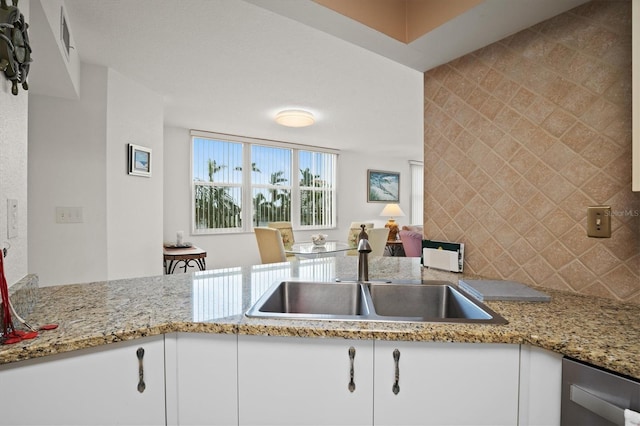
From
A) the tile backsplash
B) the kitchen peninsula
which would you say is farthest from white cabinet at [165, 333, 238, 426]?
the tile backsplash

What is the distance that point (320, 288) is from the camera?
1450mm

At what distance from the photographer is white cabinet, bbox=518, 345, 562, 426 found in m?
0.85

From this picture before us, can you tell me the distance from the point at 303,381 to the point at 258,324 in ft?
0.68

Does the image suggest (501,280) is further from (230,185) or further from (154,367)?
(230,185)

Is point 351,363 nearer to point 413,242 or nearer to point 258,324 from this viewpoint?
point 258,324

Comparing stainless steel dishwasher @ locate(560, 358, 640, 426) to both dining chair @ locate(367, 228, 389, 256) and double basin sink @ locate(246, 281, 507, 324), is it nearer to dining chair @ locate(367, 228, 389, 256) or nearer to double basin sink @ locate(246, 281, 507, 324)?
double basin sink @ locate(246, 281, 507, 324)

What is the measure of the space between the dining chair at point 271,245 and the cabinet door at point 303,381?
122 inches

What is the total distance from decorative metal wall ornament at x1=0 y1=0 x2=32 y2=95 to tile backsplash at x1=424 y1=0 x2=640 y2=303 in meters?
1.75

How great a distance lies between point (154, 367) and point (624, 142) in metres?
1.70

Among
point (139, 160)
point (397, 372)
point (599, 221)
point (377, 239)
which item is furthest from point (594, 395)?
point (377, 239)

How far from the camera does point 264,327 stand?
923 millimetres

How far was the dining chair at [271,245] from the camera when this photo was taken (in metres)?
4.05

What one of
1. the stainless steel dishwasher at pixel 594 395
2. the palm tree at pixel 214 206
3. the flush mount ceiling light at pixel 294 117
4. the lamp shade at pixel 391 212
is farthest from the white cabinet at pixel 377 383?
the lamp shade at pixel 391 212

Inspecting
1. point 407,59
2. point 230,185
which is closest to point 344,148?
point 230,185
